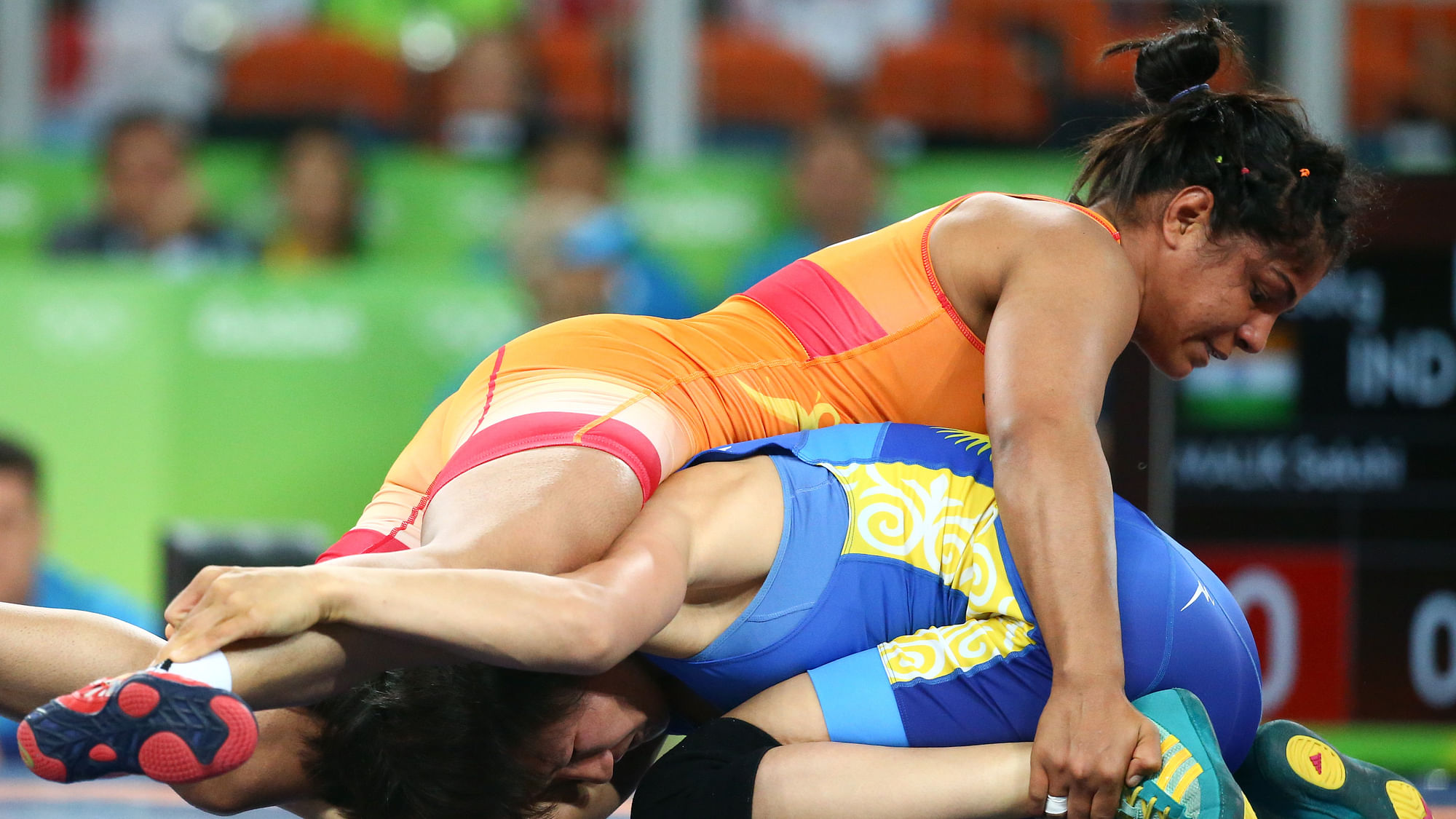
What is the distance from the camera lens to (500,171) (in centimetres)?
426

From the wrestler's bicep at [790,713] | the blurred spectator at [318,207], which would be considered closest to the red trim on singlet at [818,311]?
the wrestler's bicep at [790,713]

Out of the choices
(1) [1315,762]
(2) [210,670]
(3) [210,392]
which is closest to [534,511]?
(2) [210,670]

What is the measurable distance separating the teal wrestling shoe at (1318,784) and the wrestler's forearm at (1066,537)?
299mm

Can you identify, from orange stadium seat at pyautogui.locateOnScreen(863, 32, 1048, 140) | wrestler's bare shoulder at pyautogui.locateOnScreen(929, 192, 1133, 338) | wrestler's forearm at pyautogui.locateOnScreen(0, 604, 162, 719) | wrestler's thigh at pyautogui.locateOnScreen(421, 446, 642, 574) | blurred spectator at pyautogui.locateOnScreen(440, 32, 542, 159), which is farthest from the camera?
orange stadium seat at pyautogui.locateOnScreen(863, 32, 1048, 140)

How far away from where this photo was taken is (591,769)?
182 centimetres

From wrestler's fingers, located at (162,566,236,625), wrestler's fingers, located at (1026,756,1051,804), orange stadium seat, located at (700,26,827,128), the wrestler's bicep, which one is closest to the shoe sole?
wrestler's fingers, located at (1026,756,1051,804)

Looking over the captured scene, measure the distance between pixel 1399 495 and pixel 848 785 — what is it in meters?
2.33

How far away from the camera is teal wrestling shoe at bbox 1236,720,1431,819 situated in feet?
5.99

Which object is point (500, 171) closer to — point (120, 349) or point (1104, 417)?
point (120, 349)

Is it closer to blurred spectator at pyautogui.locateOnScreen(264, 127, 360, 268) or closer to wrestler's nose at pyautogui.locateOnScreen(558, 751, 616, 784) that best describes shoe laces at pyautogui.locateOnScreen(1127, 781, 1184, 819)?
wrestler's nose at pyautogui.locateOnScreen(558, 751, 616, 784)

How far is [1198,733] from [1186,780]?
0.07 meters

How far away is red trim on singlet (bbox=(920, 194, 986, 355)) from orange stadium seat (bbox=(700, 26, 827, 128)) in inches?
111

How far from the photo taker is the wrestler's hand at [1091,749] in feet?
5.42

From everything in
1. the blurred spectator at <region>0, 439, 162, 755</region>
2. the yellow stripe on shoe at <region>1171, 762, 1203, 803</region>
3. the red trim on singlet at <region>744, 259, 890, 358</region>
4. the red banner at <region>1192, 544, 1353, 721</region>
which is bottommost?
the red banner at <region>1192, 544, 1353, 721</region>
